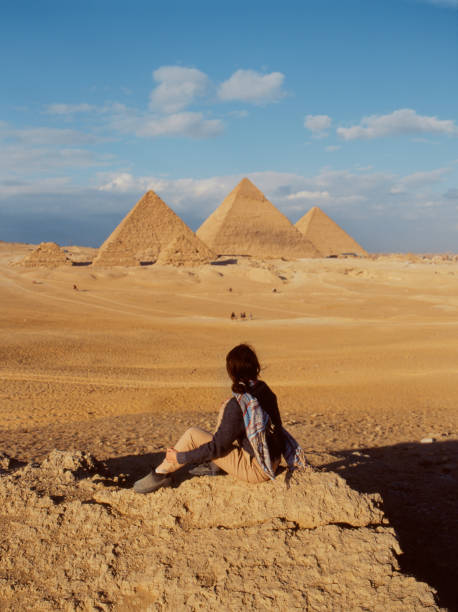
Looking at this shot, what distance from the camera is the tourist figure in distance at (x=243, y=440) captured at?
8.75 ft

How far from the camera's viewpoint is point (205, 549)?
2.40 metres

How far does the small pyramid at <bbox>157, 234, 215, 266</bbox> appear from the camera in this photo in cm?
4650

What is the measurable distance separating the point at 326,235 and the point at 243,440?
92.0m

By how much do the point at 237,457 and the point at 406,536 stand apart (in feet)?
3.73

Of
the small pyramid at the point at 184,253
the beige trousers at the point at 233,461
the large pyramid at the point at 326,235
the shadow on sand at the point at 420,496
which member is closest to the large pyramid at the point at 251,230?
the large pyramid at the point at 326,235

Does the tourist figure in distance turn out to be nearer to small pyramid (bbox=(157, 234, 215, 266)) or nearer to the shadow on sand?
the shadow on sand

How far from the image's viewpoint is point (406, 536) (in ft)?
9.71

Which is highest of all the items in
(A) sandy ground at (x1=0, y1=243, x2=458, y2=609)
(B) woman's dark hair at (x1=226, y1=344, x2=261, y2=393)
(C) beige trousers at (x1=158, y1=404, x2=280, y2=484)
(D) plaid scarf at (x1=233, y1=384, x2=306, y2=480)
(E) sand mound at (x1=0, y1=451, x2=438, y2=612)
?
(B) woman's dark hair at (x1=226, y1=344, x2=261, y2=393)

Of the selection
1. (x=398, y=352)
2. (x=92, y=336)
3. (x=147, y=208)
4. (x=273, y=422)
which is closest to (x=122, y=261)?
(x=147, y=208)

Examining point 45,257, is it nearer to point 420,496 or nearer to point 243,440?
point 420,496

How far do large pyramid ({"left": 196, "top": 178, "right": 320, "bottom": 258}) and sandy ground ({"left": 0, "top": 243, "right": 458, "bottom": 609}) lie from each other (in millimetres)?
55128

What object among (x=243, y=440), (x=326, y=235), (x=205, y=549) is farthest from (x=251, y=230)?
(x=205, y=549)

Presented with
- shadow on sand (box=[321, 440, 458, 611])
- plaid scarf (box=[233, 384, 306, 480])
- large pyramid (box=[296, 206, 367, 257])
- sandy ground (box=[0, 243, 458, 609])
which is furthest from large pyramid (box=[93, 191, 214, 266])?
plaid scarf (box=[233, 384, 306, 480])

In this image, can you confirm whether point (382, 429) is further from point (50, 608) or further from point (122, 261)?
point (122, 261)
